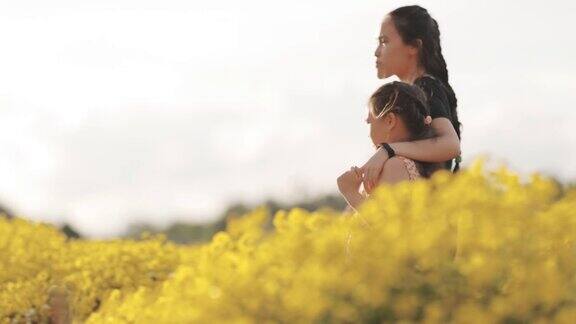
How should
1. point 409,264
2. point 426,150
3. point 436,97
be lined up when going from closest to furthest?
1. point 409,264
2. point 426,150
3. point 436,97

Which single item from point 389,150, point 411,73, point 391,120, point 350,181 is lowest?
point 350,181

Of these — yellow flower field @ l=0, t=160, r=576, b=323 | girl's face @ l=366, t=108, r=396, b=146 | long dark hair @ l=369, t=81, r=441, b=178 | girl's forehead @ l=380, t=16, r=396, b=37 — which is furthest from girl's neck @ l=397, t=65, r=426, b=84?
yellow flower field @ l=0, t=160, r=576, b=323

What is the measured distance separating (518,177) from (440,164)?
5.68ft

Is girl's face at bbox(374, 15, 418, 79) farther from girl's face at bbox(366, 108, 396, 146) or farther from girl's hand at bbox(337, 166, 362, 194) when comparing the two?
girl's hand at bbox(337, 166, 362, 194)

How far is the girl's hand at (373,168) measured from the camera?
17.5 feet

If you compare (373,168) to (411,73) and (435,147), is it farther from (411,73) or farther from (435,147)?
(411,73)

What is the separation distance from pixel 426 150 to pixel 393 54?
696 millimetres

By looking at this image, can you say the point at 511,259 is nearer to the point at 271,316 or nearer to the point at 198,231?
the point at 271,316

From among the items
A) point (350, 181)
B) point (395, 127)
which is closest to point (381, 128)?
point (395, 127)

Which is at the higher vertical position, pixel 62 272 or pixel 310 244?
pixel 310 244

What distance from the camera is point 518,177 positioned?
13.0ft

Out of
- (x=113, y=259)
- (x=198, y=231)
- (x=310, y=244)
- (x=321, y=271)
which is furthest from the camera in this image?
(x=198, y=231)

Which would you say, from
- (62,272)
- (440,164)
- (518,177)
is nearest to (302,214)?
(518,177)

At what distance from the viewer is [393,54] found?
5945mm
